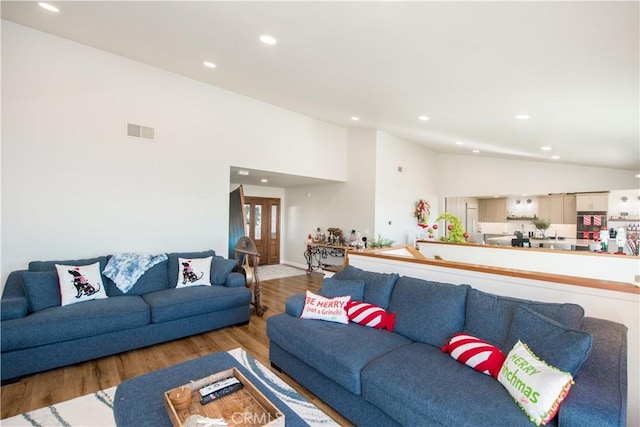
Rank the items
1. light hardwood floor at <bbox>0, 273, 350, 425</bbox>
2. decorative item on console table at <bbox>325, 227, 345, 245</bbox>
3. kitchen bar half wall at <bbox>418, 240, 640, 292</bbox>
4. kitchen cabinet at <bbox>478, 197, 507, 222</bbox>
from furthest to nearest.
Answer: kitchen cabinet at <bbox>478, 197, 507, 222</bbox> < decorative item on console table at <bbox>325, 227, 345, 245</bbox> < kitchen bar half wall at <bbox>418, 240, 640, 292</bbox> < light hardwood floor at <bbox>0, 273, 350, 425</bbox>

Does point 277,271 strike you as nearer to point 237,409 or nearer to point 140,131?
point 140,131

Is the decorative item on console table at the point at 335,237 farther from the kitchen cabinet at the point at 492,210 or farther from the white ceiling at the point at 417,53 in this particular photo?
the kitchen cabinet at the point at 492,210

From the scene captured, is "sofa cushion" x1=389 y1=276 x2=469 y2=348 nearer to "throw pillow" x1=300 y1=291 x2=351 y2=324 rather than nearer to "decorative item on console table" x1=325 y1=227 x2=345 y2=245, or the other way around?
"throw pillow" x1=300 y1=291 x2=351 y2=324

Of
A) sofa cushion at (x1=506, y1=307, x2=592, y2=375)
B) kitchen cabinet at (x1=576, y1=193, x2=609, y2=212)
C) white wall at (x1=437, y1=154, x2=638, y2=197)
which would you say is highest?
white wall at (x1=437, y1=154, x2=638, y2=197)

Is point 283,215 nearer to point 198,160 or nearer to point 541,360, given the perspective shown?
point 198,160

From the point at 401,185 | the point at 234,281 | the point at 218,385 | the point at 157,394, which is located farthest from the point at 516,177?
the point at 157,394

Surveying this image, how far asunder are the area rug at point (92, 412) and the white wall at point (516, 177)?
705 cm

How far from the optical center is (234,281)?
13.0ft

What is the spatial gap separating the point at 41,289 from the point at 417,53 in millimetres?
4448

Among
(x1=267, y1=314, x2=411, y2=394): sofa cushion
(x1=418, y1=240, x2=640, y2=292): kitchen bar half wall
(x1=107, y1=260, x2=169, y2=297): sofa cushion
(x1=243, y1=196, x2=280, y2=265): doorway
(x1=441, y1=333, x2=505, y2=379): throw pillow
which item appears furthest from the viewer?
(x1=243, y1=196, x2=280, y2=265): doorway

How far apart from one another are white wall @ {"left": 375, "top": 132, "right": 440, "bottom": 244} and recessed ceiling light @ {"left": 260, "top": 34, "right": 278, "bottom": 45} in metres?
3.75

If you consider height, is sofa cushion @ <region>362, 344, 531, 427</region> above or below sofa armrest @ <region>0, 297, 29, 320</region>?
below

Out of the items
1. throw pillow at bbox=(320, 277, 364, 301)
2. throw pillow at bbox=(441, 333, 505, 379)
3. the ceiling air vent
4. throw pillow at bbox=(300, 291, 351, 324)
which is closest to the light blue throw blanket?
the ceiling air vent

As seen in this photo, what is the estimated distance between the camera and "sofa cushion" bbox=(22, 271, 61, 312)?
2.88 metres
